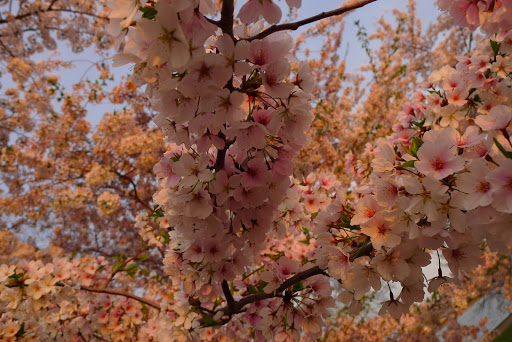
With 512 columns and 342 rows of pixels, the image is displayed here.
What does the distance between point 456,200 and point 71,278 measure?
239 centimetres

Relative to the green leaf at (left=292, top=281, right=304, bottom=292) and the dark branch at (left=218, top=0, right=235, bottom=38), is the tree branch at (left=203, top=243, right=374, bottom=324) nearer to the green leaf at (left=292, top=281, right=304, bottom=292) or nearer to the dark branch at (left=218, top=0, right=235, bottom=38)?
the green leaf at (left=292, top=281, right=304, bottom=292)

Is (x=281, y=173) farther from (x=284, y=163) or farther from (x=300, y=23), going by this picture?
(x=300, y=23)

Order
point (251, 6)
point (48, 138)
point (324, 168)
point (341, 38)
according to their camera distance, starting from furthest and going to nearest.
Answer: point (341, 38) → point (48, 138) → point (324, 168) → point (251, 6)

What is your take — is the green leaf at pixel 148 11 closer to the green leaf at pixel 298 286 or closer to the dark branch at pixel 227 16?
the dark branch at pixel 227 16

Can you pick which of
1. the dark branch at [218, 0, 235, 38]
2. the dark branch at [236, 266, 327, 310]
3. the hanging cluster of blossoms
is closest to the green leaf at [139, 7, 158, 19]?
the hanging cluster of blossoms

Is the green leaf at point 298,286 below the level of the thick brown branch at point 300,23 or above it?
below

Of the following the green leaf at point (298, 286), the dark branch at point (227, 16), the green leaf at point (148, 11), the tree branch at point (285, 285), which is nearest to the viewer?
the green leaf at point (148, 11)

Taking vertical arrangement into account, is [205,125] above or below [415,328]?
above

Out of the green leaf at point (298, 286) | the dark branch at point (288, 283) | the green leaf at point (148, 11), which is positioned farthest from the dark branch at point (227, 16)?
the green leaf at point (298, 286)

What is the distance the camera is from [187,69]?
0.85 meters

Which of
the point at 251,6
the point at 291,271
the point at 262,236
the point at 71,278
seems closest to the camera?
the point at 251,6

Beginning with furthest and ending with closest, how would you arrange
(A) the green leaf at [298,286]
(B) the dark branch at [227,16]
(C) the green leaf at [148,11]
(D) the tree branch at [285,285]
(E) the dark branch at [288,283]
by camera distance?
(A) the green leaf at [298,286], (E) the dark branch at [288,283], (D) the tree branch at [285,285], (B) the dark branch at [227,16], (C) the green leaf at [148,11]

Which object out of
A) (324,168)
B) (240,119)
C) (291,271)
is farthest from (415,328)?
(240,119)

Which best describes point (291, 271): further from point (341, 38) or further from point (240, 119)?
point (341, 38)
